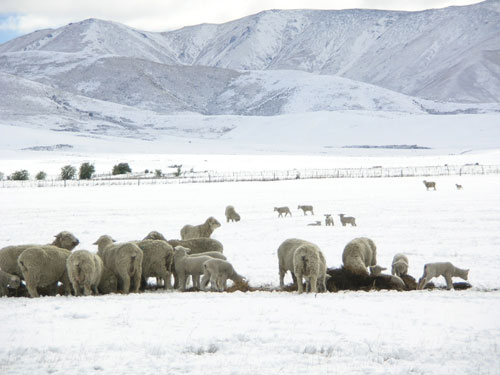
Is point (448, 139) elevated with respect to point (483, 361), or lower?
elevated

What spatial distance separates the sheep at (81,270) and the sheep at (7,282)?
1.10 m

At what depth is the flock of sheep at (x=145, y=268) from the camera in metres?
13.1

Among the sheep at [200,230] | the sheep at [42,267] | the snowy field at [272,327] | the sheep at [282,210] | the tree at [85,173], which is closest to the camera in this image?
the snowy field at [272,327]

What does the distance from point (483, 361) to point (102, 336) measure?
5.35 meters

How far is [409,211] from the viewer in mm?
32031

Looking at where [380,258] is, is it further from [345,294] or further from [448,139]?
[448,139]

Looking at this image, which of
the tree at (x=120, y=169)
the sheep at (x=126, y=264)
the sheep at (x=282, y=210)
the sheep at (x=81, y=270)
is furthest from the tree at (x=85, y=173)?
the sheep at (x=81, y=270)

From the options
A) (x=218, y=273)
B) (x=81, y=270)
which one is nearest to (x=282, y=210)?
(x=218, y=273)

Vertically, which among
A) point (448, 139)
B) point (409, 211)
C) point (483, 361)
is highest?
point (448, 139)

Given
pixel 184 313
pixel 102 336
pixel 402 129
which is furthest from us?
pixel 402 129

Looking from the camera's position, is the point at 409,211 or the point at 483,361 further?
the point at 409,211

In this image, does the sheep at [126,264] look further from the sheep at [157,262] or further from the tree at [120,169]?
the tree at [120,169]

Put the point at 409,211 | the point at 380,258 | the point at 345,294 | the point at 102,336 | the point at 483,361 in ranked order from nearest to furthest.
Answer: the point at 483,361
the point at 102,336
the point at 345,294
the point at 380,258
the point at 409,211

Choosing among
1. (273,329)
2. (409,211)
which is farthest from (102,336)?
(409,211)
